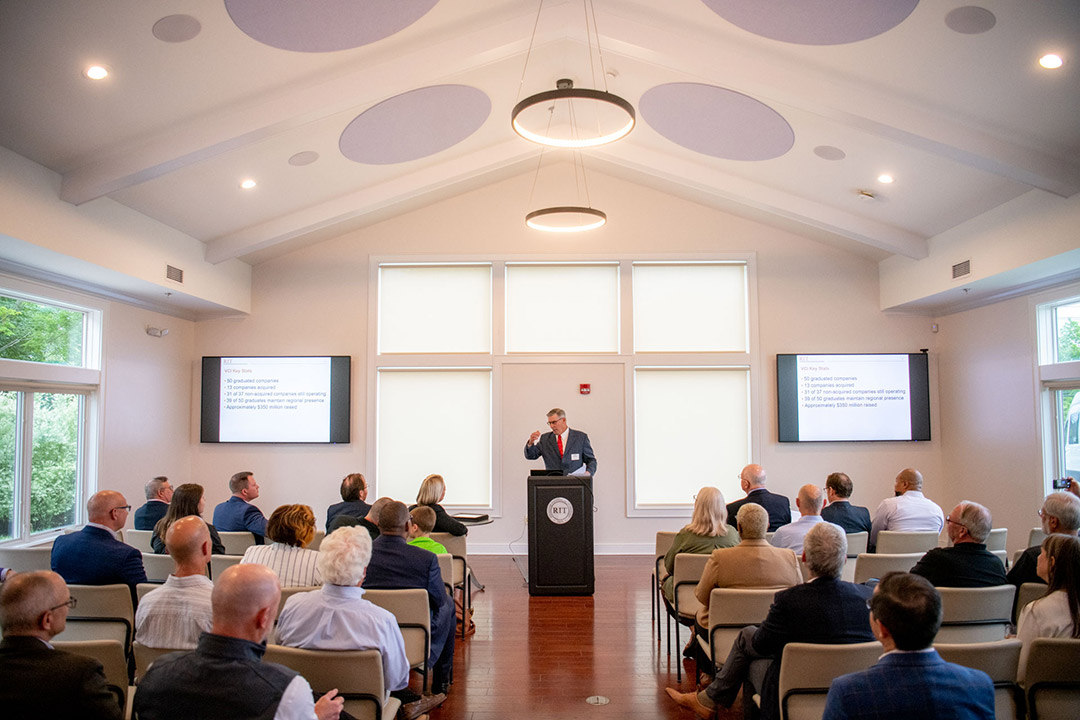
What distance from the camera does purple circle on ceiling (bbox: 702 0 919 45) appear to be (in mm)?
4781

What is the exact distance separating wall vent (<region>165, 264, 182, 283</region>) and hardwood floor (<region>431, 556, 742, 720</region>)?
441 cm

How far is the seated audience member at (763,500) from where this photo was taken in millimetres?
5445

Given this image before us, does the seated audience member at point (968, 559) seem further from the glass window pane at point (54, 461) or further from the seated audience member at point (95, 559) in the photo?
the glass window pane at point (54, 461)

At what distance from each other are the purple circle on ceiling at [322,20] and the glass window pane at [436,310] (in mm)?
4064

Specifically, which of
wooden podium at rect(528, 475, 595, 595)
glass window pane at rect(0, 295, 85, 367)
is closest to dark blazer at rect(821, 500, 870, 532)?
wooden podium at rect(528, 475, 595, 595)

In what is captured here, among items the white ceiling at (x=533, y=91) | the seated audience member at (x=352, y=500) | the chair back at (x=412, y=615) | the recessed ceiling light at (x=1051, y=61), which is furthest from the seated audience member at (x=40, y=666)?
the recessed ceiling light at (x=1051, y=61)

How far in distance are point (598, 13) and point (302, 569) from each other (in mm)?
4913

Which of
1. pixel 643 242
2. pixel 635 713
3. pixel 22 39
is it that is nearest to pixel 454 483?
pixel 643 242

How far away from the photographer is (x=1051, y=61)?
476cm

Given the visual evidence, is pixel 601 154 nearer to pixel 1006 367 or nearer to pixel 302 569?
pixel 1006 367

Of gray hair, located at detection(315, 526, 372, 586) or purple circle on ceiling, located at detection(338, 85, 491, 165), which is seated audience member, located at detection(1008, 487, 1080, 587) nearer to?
gray hair, located at detection(315, 526, 372, 586)

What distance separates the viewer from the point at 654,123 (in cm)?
772

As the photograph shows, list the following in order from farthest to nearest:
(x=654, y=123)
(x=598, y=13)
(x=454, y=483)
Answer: (x=454, y=483)
(x=654, y=123)
(x=598, y=13)

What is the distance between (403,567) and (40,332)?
511 cm
